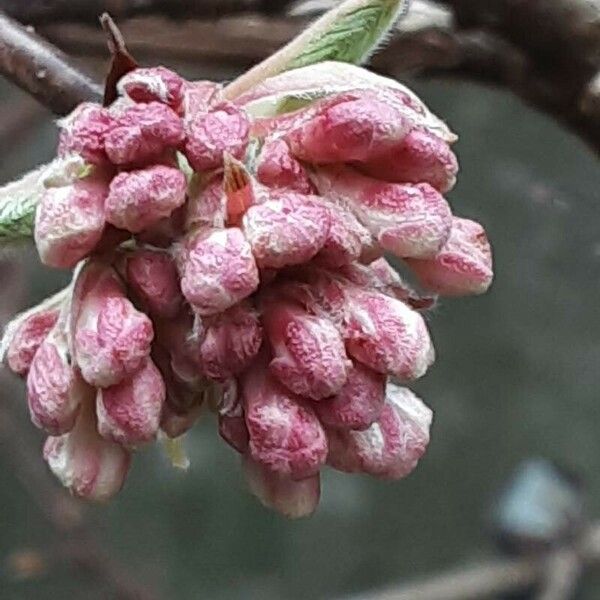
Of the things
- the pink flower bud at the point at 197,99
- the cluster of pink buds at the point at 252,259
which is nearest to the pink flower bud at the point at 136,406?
the cluster of pink buds at the point at 252,259

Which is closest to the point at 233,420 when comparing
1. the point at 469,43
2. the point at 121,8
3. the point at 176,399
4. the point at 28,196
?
the point at 176,399

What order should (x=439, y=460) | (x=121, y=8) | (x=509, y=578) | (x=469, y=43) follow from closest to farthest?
(x=121, y=8) → (x=469, y=43) → (x=509, y=578) → (x=439, y=460)

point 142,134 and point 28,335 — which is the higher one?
point 142,134

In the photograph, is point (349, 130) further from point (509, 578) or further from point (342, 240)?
point (509, 578)

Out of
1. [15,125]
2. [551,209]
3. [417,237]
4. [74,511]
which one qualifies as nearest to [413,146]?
[417,237]

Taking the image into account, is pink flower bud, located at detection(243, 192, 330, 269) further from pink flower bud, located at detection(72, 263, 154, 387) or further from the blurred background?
the blurred background

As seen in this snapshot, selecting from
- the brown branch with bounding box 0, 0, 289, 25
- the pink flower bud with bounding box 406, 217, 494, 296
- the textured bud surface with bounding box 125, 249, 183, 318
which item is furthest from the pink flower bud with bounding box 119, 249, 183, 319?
the brown branch with bounding box 0, 0, 289, 25

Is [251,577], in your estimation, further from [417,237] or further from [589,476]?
[417,237]

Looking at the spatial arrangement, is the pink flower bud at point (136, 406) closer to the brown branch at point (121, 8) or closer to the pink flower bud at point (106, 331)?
the pink flower bud at point (106, 331)
